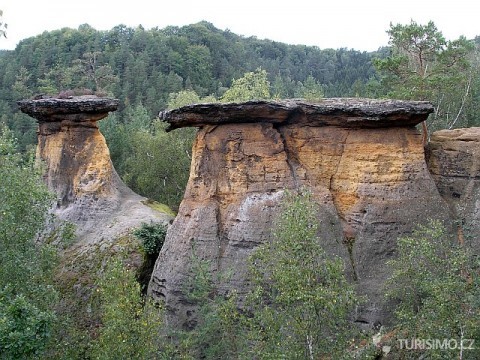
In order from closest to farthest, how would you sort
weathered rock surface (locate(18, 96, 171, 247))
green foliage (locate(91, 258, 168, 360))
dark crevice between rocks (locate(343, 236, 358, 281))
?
1. green foliage (locate(91, 258, 168, 360))
2. dark crevice between rocks (locate(343, 236, 358, 281))
3. weathered rock surface (locate(18, 96, 171, 247))

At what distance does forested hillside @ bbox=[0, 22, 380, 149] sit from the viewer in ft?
185

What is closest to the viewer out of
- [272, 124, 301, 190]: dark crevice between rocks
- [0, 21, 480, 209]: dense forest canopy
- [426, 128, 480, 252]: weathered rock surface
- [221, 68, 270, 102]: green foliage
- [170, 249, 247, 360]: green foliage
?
[170, 249, 247, 360]: green foliage

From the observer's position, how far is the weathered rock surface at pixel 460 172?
51.7 ft

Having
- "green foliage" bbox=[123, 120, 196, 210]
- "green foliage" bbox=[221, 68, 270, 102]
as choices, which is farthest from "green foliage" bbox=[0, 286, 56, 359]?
"green foliage" bbox=[221, 68, 270, 102]

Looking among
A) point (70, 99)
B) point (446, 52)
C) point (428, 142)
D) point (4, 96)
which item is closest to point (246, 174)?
point (428, 142)

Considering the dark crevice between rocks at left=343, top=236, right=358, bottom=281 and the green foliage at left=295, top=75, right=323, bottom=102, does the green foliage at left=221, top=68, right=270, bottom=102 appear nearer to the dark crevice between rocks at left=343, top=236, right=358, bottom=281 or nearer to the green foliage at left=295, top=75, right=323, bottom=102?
the green foliage at left=295, top=75, right=323, bottom=102

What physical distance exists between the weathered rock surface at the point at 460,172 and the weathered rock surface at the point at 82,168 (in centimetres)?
1119

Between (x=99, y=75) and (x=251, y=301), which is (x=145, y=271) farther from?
(x=99, y=75)

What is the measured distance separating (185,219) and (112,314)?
6.65m

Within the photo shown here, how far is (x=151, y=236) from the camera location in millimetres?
20062

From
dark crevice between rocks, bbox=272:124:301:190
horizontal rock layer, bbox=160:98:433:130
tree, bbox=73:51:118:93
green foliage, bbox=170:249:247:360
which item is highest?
tree, bbox=73:51:118:93

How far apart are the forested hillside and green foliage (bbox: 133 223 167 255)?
25.2 m

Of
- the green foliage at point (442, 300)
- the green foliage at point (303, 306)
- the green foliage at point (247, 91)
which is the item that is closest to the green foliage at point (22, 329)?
the green foliage at point (303, 306)

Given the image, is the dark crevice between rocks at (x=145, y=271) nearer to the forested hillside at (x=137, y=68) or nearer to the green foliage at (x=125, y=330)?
the green foliage at (x=125, y=330)
